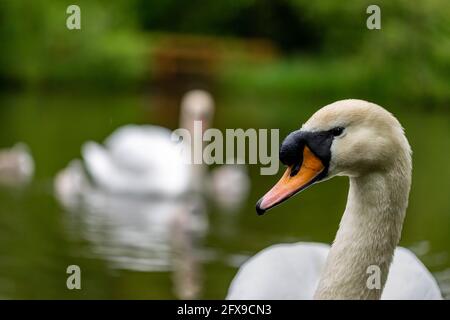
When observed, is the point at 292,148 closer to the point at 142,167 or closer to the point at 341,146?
the point at 341,146

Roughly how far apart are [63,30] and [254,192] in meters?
17.3

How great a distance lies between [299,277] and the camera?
4.73 metres

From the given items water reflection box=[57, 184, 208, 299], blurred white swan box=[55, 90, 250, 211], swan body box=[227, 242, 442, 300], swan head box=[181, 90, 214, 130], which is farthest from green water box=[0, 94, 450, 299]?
swan body box=[227, 242, 442, 300]

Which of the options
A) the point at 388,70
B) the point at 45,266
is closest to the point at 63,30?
the point at 388,70

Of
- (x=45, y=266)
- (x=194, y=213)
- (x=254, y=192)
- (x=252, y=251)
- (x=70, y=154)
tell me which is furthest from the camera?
(x=70, y=154)

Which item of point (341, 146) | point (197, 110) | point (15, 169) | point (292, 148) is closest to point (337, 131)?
point (341, 146)

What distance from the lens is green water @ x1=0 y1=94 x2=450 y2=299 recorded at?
6.62m

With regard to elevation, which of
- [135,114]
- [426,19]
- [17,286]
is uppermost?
[426,19]

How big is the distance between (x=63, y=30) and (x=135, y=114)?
30.2 ft

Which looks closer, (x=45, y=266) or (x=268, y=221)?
(x=45, y=266)
